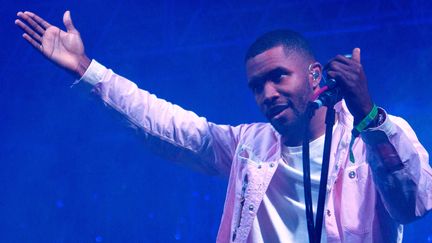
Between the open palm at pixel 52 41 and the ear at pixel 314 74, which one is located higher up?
the ear at pixel 314 74

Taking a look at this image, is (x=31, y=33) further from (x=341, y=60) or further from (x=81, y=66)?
(x=341, y=60)

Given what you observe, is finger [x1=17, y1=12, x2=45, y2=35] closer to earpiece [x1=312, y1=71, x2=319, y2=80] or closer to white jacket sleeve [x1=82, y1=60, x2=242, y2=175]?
white jacket sleeve [x1=82, y1=60, x2=242, y2=175]

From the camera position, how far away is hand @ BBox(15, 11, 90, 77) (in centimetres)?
227

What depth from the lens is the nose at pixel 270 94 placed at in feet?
7.36

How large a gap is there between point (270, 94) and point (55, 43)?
3.27 ft

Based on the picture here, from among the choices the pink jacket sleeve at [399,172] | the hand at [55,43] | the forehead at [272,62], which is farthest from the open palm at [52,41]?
the pink jacket sleeve at [399,172]

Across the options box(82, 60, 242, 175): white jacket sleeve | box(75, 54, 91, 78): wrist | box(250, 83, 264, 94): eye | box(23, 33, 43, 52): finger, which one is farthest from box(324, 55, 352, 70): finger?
box(23, 33, 43, 52): finger

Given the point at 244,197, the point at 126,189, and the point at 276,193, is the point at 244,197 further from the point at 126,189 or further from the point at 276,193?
the point at 126,189

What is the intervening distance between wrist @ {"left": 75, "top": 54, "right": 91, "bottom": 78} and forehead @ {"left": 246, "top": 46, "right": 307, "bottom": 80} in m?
0.75

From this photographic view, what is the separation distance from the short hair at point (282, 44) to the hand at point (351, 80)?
0.82m

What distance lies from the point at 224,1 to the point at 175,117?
3538 mm

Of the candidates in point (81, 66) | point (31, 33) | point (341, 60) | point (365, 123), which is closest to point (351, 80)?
point (341, 60)

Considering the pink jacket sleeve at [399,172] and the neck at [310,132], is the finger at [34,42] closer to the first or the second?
the neck at [310,132]

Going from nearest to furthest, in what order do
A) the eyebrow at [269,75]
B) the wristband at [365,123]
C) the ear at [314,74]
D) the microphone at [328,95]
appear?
the microphone at [328,95]
the wristband at [365,123]
the eyebrow at [269,75]
the ear at [314,74]
